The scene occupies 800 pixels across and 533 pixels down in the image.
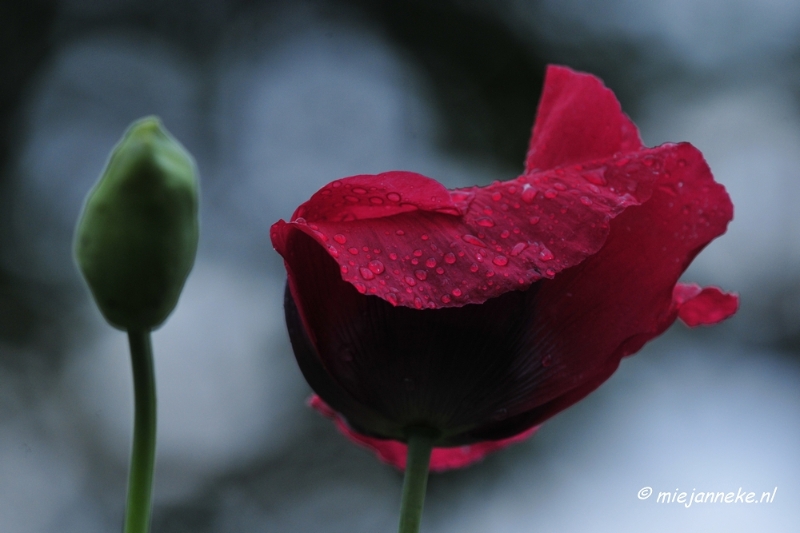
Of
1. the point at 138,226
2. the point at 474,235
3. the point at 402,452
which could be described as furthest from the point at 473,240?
the point at 402,452

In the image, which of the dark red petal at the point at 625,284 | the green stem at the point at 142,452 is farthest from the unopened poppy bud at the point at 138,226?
the dark red petal at the point at 625,284

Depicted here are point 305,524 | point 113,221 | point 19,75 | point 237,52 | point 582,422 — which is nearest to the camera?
point 113,221

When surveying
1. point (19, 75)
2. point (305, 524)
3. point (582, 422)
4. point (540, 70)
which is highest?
point (540, 70)

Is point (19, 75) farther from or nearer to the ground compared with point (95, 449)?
farther from the ground

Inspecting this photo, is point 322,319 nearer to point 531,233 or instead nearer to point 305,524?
point 531,233

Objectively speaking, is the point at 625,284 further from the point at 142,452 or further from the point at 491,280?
the point at 142,452

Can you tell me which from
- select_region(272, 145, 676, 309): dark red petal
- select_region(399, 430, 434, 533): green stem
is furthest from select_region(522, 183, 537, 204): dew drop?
select_region(399, 430, 434, 533): green stem

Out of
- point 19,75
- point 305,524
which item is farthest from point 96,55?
point 305,524
